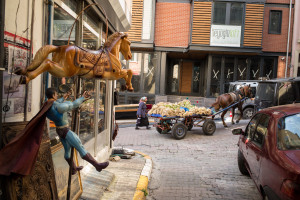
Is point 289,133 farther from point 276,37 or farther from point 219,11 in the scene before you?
point 276,37

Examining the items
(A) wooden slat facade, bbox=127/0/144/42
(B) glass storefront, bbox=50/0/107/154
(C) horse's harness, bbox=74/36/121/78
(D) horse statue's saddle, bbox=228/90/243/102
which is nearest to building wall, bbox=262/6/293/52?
(D) horse statue's saddle, bbox=228/90/243/102

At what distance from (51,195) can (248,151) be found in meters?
3.69

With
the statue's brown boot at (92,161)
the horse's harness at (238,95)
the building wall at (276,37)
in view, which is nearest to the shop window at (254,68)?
the building wall at (276,37)

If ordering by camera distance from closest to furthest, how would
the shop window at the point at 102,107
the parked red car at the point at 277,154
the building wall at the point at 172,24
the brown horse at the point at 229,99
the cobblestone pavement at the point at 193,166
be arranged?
the parked red car at the point at 277,154 → the cobblestone pavement at the point at 193,166 → the shop window at the point at 102,107 → the brown horse at the point at 229,99 → the building wall at the point at 172,24

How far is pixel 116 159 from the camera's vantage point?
7.45 metres

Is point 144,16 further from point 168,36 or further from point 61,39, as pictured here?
point 61,39

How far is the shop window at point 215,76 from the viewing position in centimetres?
2091

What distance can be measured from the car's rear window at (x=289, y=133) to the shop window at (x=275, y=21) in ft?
65.0

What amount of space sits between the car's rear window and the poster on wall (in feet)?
11.0

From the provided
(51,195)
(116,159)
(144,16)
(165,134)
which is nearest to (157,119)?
(165,134)

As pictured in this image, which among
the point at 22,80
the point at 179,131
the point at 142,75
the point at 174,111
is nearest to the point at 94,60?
the point at 22,80

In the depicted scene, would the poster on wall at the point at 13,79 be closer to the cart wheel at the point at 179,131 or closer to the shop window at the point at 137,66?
the cart wheel at the point at 179,131

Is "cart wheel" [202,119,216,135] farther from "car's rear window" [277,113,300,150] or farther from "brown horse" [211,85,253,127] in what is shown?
"car's rear window" [277,113,300,150]

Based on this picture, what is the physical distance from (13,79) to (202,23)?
19.0 m
